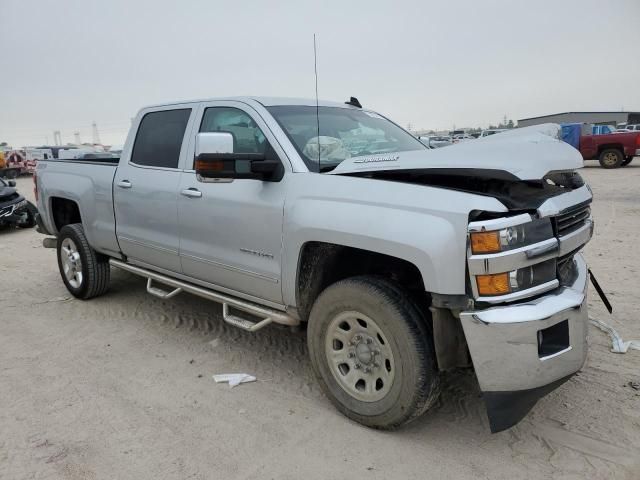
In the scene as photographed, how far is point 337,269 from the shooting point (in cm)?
326

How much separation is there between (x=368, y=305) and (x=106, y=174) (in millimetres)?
3209

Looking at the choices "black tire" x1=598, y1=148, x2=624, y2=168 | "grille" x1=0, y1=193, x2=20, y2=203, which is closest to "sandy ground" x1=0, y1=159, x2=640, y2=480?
"grille" x1=0, y1=193, x2=20, y2=203

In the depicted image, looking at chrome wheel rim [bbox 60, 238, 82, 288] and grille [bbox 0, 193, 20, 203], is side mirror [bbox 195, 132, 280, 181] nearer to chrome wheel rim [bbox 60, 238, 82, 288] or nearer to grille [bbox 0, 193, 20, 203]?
chrome wheel rim [bbox 60, 238, 82, 288]

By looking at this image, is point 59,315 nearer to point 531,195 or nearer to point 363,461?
point 363,461

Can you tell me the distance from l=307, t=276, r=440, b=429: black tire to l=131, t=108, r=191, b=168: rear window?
193 centimetres

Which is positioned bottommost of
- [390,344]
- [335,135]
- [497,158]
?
[390,344]

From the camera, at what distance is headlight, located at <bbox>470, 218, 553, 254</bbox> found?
237 cm

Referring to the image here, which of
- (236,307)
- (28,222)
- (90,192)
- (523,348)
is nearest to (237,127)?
(236,307)

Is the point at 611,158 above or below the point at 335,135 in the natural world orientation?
below

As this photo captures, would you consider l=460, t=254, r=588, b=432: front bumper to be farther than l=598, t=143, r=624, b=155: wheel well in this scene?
No

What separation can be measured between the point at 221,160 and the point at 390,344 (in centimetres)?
141

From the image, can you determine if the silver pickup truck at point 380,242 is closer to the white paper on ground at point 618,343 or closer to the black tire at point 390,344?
the black tire at point 390,344

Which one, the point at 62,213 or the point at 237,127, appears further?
the point at 62,213

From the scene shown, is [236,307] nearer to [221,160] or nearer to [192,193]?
[192,193]
